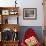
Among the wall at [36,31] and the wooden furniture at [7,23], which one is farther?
the wall at [36,31]

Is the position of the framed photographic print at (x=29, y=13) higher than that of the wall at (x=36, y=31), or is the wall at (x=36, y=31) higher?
the framed photographic print at (x=29, y=13)

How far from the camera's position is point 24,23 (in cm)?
556

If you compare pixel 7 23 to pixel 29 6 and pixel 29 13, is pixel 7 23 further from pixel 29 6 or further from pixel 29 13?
pixel 29 6

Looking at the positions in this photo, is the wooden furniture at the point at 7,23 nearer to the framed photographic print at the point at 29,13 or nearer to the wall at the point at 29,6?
the wall at the point at 29,6

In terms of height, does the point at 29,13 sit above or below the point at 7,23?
above

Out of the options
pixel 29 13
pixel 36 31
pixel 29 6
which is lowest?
pixel 36 31

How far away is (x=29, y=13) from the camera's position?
5.57m

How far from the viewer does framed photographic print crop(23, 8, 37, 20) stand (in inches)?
218

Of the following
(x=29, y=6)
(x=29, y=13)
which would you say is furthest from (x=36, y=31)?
(x=29, y=6)

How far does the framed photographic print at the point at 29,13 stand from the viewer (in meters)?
5.55

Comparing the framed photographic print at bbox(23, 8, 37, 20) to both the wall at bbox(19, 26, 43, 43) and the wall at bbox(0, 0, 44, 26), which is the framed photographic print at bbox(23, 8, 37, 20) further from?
the wall at bbox(19, 26, 43, 43)

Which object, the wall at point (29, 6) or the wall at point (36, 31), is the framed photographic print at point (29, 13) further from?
the wall at point (36, 31)

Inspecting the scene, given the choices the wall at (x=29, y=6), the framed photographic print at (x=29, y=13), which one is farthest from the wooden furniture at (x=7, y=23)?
the framed photographic print at (x=29, y=13)

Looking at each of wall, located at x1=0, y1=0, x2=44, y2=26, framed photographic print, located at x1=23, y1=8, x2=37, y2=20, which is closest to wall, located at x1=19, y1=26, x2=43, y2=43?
wall, located at x1=0, y1=0, x2=44, y2=26
